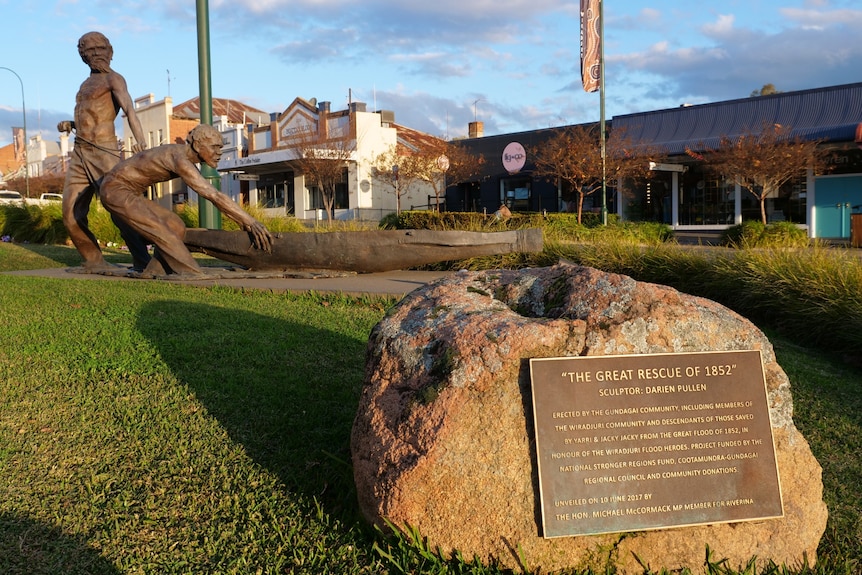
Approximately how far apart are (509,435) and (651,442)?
0.51 meters

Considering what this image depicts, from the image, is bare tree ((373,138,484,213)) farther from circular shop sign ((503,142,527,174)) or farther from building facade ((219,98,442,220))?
circular shop sign ((503,142,527,174))

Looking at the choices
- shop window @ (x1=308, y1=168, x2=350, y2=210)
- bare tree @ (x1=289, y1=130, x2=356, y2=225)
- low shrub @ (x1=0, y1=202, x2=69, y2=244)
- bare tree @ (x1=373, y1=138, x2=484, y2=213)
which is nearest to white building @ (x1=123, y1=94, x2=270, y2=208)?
shop window @ (x1=308, y1=168, x2=350, y2=210)

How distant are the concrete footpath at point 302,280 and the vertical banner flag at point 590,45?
16.4 meters

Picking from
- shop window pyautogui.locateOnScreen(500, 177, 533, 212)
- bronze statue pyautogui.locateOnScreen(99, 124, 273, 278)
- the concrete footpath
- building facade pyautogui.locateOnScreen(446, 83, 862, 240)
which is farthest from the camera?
shop window pyautogui.locateOnScreen(500, 177, 533, 212)

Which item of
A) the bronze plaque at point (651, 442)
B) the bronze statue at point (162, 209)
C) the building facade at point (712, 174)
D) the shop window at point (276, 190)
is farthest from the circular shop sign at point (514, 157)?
the bronze plaque at point (651, 442)

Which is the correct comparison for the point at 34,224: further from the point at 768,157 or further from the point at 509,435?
the point at 509,435

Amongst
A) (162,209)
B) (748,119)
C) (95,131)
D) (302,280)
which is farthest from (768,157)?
(95,131)

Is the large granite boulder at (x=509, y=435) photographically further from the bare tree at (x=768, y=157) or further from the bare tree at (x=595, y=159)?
the bare tree at (x=595, y=159)

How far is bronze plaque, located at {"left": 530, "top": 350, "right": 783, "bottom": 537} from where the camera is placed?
8.59ft

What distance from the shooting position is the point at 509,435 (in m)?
2.67

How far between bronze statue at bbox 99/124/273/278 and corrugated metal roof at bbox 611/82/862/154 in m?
18.3

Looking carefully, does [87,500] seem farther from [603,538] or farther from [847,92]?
[847,92]

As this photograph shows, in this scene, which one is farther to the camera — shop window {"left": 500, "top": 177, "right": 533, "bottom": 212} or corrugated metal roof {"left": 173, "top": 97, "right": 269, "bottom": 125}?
corrugated metal roof {"left": 173, "top": 97, "right": 269, "bottom": 125}

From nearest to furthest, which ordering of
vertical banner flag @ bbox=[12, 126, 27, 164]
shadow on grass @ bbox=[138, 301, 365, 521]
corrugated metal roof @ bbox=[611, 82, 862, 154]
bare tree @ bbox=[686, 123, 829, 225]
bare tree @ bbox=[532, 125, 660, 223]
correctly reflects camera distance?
shadow on grass @ bbox=[138, 301, 365, 521], bare tree @ bbox=[686, 123, 829, 225], corrugated metal roof @ bbox=[611, 82, 862, 154], bare tree @ bbox=[532, 125, 660, 223], vertical banner flag @ bbox=[12, 126, 27, 164]
